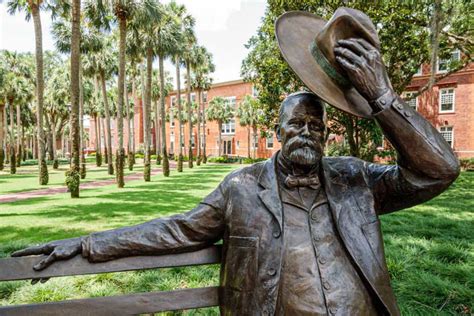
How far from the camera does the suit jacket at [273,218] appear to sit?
1.61 meters

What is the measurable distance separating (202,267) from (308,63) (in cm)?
421

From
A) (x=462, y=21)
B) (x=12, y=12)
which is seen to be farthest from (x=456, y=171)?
(x=12, y=12)

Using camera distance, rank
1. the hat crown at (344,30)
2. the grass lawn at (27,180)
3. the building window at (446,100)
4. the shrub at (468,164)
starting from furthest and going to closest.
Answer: the building window at (446,100), the shrub at (468,164), the grass lawn at (27,180), the hat crown at (344,30)

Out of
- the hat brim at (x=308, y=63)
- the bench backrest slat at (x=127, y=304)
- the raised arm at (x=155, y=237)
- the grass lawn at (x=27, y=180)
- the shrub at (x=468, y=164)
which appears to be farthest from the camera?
→ the shrub at (x=468, y=164)

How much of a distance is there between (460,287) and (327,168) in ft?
11.1

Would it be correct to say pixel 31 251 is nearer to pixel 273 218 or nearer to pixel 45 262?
pixel 45 262

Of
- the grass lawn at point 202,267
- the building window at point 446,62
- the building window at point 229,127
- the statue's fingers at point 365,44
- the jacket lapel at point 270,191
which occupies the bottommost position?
the grass lawn at point 202,267

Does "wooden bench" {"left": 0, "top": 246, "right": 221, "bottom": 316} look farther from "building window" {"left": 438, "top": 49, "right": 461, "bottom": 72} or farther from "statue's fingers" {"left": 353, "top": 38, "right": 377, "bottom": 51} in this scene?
"building window" {"left": 438, "top": 49, "right": 461, "bottom": 72}

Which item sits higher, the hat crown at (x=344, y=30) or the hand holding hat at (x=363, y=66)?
the hat crown at (x=344, y=30)

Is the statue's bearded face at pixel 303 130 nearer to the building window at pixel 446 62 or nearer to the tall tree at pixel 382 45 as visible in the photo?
the tall tree at pixel 382 45

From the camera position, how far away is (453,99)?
2995 centimetres

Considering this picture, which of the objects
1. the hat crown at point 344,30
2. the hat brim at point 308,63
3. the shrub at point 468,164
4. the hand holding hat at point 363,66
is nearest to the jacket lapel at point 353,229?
the hat brim at point 308,63

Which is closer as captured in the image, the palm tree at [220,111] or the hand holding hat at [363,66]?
the hand holding hat at [363,66]

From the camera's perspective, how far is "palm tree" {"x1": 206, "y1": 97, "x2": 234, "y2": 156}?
47.2m
